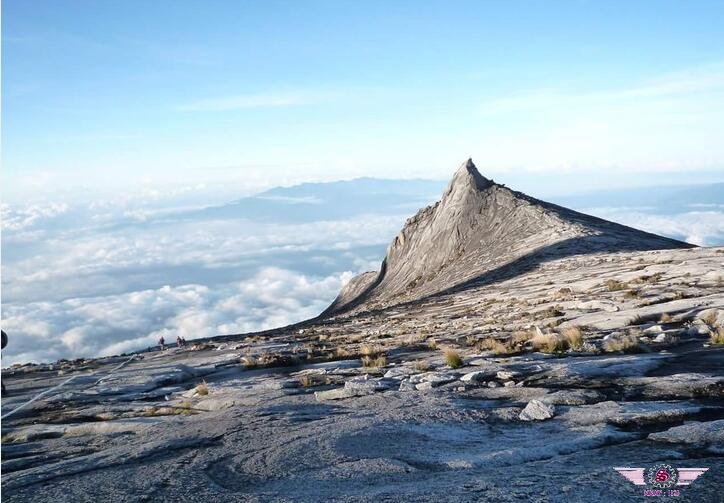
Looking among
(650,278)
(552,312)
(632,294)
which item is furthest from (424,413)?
(650,278)

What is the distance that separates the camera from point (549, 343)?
14633 mm

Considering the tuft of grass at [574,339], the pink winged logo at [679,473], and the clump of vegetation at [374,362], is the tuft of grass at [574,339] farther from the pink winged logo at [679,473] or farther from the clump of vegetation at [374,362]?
the pink winged logo at [679,473]

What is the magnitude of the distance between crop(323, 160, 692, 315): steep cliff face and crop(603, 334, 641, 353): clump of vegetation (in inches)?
905

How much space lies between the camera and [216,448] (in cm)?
853

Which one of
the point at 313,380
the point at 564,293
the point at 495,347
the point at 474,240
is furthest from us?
the point at 474,240

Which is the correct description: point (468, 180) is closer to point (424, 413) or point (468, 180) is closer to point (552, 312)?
point (552, 312)

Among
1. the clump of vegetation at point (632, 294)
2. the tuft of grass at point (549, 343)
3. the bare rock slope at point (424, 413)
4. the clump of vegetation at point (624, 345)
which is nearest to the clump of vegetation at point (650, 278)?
the bare rock slope at point (424, 413)

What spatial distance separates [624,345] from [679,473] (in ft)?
25.8

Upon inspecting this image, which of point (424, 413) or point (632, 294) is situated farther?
point (632, 294)

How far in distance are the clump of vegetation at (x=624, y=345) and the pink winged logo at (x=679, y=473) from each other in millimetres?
7584

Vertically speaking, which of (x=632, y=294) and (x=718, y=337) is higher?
(x=718, y=337)

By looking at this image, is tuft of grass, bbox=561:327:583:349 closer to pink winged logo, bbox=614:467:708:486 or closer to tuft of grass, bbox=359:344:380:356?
tuft of grass, bbox=359:344:380:356

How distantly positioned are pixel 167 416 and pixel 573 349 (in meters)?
10.5

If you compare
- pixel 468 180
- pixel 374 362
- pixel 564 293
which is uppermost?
Result: pixel 468 180
